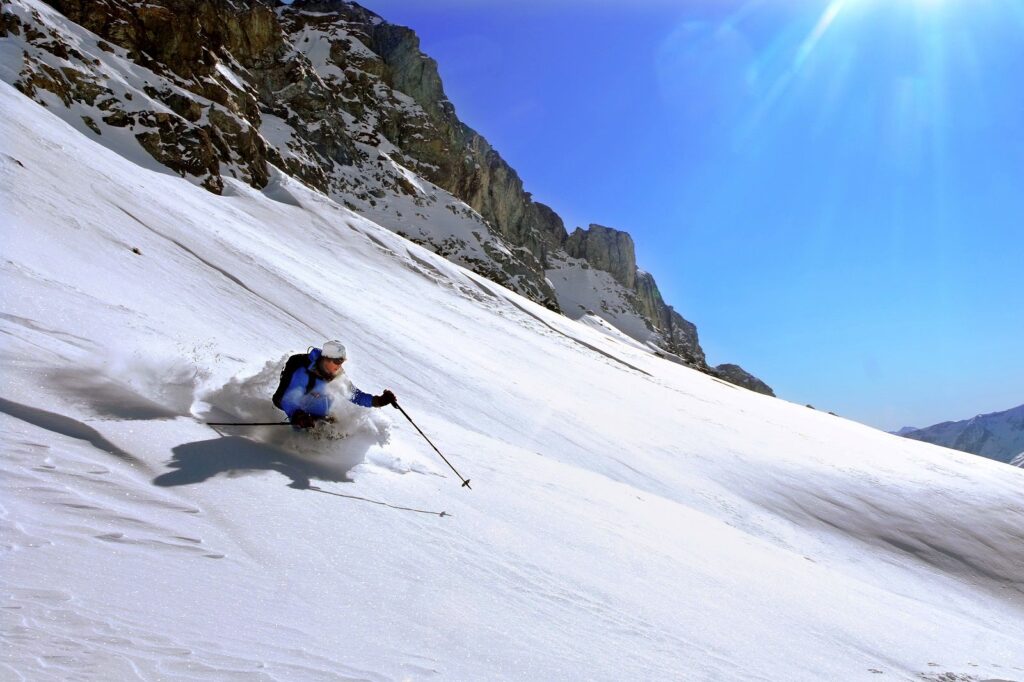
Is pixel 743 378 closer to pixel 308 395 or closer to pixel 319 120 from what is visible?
pixel 319 120

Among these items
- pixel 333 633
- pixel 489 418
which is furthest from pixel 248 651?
pixel 489 418

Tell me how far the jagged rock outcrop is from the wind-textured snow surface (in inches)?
3543

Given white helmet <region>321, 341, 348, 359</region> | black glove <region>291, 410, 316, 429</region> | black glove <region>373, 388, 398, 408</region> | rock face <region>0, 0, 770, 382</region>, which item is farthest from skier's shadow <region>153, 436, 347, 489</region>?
rock face <region>0, 0, 770, 382</region>

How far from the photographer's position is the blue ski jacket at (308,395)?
4.91 meters

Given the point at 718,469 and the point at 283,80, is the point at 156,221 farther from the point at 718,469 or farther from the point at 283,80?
A: the point at 283,80

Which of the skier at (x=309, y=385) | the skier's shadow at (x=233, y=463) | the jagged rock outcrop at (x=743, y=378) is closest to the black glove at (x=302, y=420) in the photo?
the skier at (x=309, y=385)

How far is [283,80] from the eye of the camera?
75.6 m

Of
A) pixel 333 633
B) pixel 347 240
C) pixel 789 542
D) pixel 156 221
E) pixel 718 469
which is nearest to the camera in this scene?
pixel 333 633

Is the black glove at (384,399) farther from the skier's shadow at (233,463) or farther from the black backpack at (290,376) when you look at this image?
the skier's shadow at (233,463)

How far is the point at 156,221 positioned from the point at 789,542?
15564mm

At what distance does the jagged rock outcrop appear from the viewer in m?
99.1

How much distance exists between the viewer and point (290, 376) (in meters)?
4.88

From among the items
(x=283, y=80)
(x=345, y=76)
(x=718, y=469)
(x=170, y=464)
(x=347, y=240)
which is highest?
(x=345, y=76)

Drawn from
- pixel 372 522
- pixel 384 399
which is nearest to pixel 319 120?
pixel 384 399
